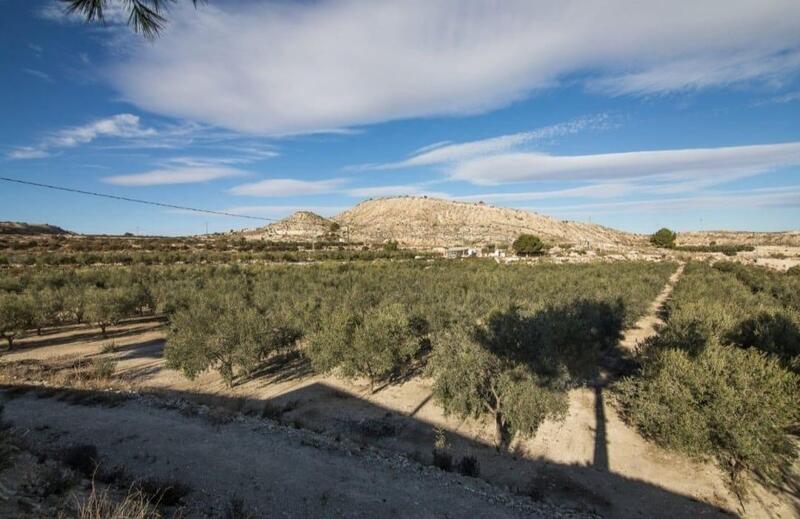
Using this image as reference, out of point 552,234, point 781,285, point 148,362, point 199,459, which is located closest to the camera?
point 199,459

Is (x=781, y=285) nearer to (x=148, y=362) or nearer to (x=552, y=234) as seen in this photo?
(x=148, y=362)

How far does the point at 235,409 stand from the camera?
1489 centimetres

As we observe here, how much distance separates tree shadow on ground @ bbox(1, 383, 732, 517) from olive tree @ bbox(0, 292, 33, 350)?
1111 cm

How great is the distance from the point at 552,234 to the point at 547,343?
130m

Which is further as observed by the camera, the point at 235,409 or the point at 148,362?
the point at 148,362

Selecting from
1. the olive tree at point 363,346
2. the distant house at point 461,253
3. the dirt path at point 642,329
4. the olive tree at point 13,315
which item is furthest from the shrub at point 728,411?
the distant house at point 461,253

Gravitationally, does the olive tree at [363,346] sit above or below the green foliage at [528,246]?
below

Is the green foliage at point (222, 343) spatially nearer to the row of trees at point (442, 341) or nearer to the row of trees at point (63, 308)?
the row of trees at point (442, 341)

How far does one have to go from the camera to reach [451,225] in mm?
136250

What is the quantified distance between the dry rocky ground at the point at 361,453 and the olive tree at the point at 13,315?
22.7ft

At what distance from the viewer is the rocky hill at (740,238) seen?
121625 mm

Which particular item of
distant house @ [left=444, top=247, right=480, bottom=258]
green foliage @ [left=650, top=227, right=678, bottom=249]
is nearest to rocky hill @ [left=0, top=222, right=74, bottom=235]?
distant house @ [left=444, top=247, right=480, bottom=258]

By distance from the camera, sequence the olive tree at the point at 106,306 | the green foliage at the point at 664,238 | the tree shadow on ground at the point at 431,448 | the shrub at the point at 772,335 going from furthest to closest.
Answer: the green foliage at the point at 664,238 → the olive tree at the point at 106,306 → the shrub at the point at 772,335 → the tree shadow on ground at the point at 431,448

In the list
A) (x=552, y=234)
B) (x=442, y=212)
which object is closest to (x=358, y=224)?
(x=442, y=212)
